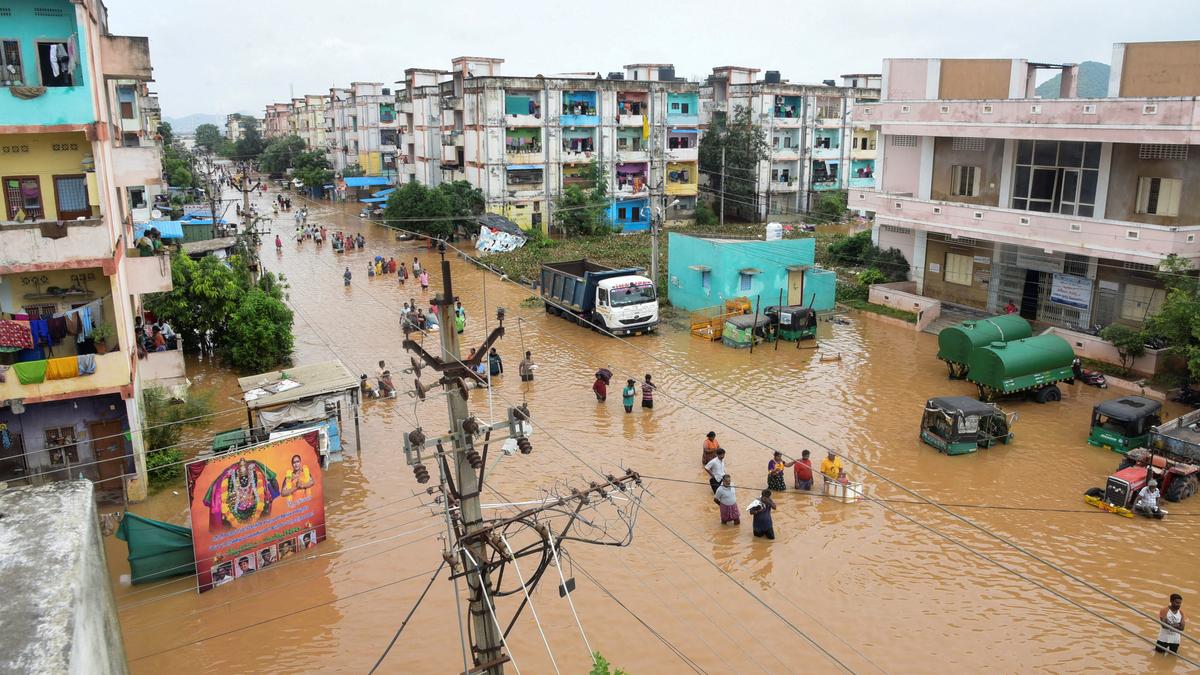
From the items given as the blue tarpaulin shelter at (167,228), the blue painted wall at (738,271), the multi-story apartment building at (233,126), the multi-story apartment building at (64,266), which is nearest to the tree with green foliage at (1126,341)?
the blue painted wall at (738,271)

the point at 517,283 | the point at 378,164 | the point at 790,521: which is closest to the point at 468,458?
the point at 790,521

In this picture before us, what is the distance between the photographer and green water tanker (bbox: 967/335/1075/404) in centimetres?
2139

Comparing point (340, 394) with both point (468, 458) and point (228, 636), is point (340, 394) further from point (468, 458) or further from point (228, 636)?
point (468, 458)

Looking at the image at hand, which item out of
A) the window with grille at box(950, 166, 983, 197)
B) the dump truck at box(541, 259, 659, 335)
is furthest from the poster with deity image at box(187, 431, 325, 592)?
the window with grille at box(950, 166, 983, 197)

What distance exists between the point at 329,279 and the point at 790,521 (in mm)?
31109

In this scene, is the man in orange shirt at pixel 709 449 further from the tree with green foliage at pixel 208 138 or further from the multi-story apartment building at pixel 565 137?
the tree with green foliage at pixel 208 138

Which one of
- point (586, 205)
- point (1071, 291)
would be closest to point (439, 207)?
point (586, 205)

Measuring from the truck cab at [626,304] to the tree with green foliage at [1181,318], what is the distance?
14.6 m

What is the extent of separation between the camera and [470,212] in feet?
166

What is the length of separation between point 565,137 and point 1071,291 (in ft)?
101

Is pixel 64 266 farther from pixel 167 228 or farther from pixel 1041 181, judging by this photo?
pixel 1041 181

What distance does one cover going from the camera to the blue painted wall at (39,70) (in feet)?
50.1

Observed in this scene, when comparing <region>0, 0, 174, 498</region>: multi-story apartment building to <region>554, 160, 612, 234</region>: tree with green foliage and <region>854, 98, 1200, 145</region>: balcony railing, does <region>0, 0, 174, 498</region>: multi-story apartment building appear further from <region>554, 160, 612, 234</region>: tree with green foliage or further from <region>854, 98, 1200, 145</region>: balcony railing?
<region>554, 160, 612, 234</region>: tree with green foliage

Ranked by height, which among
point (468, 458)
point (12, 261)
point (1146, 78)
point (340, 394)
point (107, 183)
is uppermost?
point (1146, 78)
